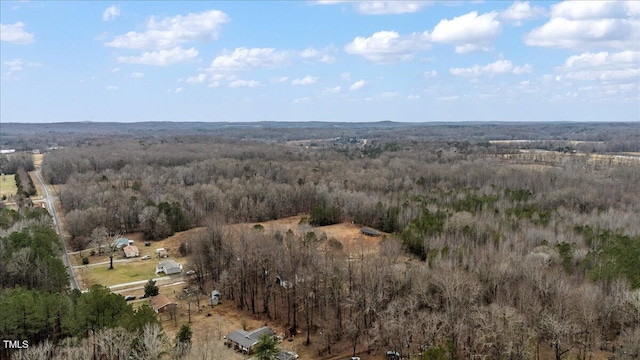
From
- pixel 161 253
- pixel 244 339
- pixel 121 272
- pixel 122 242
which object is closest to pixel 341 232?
pixel 161 253

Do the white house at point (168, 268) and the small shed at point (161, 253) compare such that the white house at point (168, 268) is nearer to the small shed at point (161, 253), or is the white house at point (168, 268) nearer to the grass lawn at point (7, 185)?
the small shed at point (161, 253)

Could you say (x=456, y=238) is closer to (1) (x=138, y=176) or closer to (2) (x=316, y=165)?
(2) (x=316, y=165)

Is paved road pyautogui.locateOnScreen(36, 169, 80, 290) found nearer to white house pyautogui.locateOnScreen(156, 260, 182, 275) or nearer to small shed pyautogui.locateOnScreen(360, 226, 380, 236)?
white house pyautogui.locateOnScreen(156, 260, 182, 275)

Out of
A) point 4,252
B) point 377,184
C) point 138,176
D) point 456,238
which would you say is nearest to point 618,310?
point 456,238

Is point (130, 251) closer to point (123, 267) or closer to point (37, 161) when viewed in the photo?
point (123, 267)

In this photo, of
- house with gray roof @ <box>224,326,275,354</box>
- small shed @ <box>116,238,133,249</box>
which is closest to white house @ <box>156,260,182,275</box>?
small shed @ <box>116,238,133,249</box>

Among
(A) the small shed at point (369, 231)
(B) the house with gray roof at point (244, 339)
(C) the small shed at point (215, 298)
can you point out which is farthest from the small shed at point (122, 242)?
(B) the house with gray roof at point (244, 339)
